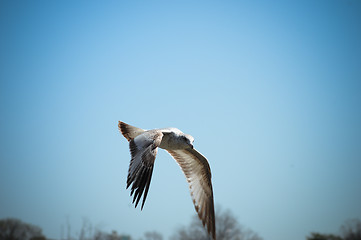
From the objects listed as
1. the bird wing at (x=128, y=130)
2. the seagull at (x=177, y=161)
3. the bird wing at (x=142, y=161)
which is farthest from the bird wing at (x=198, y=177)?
the bird wing at (x=142, y=161)

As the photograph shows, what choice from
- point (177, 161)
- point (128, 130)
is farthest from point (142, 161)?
point (177, 161)

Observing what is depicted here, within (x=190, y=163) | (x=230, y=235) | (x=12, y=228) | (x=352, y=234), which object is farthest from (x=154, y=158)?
(x=230, y=235)

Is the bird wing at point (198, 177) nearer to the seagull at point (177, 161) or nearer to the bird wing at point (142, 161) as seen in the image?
the seagull at point (177, 161)

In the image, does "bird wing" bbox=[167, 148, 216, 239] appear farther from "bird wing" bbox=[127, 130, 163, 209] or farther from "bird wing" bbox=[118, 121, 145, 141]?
"bird wing" bbox=[127, 130, 163, 209]

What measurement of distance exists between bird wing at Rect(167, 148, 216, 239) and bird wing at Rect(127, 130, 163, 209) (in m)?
2.26

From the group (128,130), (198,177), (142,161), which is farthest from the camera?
(198,177)

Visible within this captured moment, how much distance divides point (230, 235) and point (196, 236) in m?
3.64

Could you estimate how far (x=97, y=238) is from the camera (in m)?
30.5

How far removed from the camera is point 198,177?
27.6 ft

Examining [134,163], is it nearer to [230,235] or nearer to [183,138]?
[183,138]

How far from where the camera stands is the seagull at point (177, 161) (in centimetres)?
525

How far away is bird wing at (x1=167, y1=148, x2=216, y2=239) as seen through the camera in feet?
26.3

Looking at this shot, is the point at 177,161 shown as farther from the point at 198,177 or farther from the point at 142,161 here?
the point at 142,161

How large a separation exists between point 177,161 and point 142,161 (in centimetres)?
313
